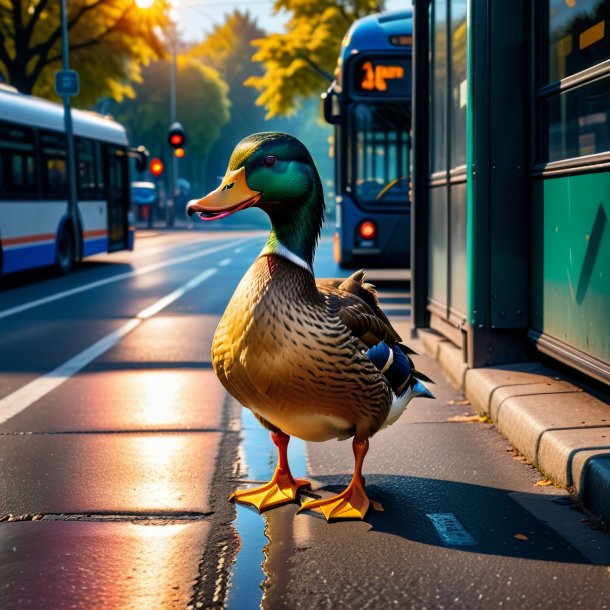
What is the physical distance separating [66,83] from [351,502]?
23961 mm


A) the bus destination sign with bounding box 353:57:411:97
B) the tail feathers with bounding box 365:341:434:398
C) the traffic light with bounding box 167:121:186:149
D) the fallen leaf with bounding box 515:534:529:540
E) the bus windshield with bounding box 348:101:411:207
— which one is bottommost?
the fallen leaf with bounding box 515:534:529:540

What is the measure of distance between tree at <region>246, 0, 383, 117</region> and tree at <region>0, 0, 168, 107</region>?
6.48 metres

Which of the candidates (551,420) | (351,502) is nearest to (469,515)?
(351,502)

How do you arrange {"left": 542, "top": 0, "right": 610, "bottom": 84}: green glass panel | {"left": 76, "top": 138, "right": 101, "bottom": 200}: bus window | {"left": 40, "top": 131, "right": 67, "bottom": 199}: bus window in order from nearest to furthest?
{"left": 542, "top": 0, "right": 610, "bottom": 84}: green glass panel
{"left": 40, "top": 131, "right": 67, "bottom": 199}: bus window
{"left": 76, "top": 138, "right": 101, "bottom": 200}: bus window

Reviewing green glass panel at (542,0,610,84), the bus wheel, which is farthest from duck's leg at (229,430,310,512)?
the bus wheel

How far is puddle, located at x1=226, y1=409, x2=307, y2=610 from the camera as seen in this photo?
353 cm

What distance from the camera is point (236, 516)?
444cm

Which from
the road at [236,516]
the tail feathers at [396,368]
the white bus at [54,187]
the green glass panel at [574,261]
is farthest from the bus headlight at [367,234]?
the tail feathers at [396,368]

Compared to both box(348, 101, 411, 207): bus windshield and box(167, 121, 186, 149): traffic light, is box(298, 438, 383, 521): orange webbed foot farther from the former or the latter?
box(167, 121, 186, 149): traffic light

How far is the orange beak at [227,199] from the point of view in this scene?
396cm

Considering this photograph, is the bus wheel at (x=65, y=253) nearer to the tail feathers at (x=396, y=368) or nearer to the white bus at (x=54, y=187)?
the white bus at (x=54, y=187)

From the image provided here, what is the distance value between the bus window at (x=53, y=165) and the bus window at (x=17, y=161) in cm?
55

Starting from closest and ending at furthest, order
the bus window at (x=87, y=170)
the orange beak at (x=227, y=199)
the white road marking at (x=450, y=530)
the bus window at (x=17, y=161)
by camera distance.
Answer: the orange beak at (x=227, y=199)
the white road marking at (x=450, y=530)
the bus window at (x=17, y=161)
the bus window at (x=87, y=170)

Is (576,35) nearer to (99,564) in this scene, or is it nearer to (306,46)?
(99,564)
